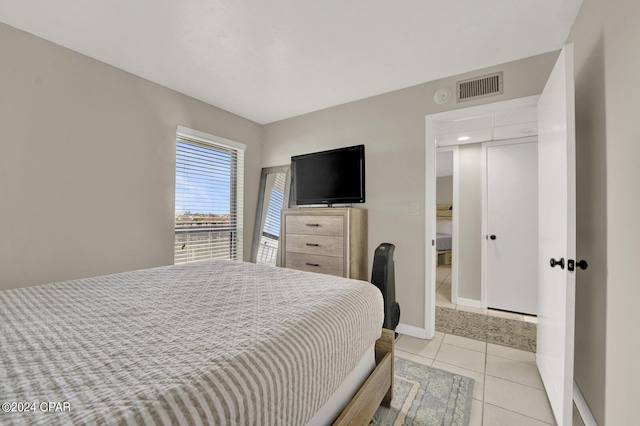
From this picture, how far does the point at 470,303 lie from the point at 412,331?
134 centimetres

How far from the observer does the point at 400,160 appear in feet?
9.05

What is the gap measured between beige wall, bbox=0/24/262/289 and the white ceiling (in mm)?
216

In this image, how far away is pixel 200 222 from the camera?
3.16 metres

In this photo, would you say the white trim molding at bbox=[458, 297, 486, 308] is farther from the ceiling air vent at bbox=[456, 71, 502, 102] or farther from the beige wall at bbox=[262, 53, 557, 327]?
the ceiling air vent at bbox=[456, 71, 502, 102]

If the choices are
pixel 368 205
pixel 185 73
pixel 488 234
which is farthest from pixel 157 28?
pixel 488 234

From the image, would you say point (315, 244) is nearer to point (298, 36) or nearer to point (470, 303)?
point (298, 36)

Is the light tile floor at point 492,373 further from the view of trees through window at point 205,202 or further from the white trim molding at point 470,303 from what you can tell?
the view of trees through window at point 205,202

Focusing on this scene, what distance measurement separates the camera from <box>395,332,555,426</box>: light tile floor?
1575 mm

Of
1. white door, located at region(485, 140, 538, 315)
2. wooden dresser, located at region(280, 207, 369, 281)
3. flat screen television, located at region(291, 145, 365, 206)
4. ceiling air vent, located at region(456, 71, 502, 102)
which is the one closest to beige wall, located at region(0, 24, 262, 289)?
wooden dresser, located at region(280, 207, 369, 281)

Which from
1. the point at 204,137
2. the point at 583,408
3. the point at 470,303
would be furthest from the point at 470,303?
the point at 204,137

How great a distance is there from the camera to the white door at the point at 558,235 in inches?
52.4

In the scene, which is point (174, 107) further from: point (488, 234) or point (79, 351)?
point (488, 234)

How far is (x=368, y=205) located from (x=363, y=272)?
762 millimetres

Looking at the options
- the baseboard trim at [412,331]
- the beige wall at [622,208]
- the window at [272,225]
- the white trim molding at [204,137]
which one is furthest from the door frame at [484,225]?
the white trim molding at [204,137]
